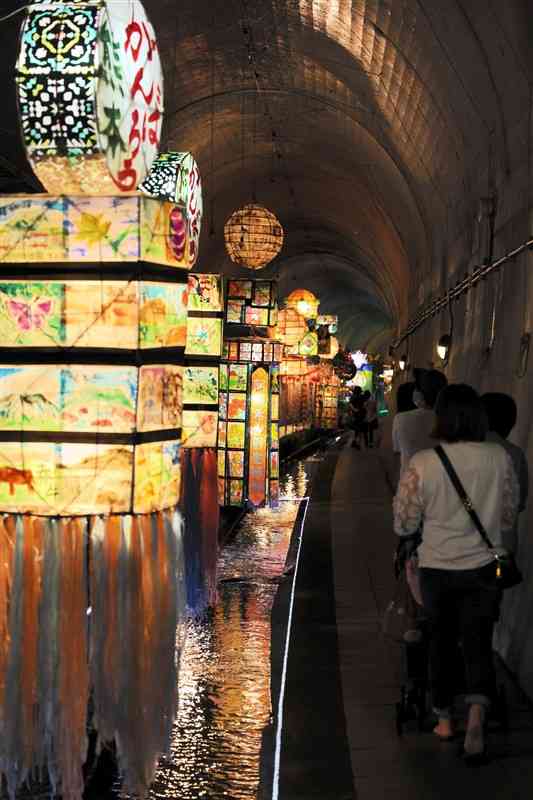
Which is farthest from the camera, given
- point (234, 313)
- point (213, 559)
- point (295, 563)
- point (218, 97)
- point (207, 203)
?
point (207, 203)

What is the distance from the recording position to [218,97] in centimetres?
1938

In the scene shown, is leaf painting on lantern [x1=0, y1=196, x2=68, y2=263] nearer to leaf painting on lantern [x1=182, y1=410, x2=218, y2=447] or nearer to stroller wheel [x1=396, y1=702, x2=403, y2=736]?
stroller wheel [x1=396, y1=702, x2=403, y2=736]

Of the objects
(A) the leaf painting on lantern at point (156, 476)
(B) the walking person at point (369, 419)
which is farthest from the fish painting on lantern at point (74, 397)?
(B) the walking person at point (369, 419)

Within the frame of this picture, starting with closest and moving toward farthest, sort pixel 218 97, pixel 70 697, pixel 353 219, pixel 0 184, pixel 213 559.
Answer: pixel 70 697 < pixel 213 559 < pixel 0 184 < pixel 218 97 < pixel 353 219

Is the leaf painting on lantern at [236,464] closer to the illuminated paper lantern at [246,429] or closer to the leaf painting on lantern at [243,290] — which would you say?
the illuminated paper lantern at [246,429]

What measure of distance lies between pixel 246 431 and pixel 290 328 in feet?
30.0

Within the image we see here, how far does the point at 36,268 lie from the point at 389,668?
10.6ft

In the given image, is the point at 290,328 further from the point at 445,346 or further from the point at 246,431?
the point at 445,346

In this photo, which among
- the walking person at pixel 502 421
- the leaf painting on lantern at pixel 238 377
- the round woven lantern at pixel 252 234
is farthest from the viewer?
the round woven lantern at pixel 252 234

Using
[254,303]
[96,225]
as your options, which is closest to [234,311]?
[254,303]

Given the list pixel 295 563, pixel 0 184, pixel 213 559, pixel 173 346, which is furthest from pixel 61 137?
pixel 0 184

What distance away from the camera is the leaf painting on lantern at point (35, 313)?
5051 millimetres

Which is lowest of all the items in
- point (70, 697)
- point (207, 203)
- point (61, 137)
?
point (70, 697)

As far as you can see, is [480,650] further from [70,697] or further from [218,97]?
[218,97]
